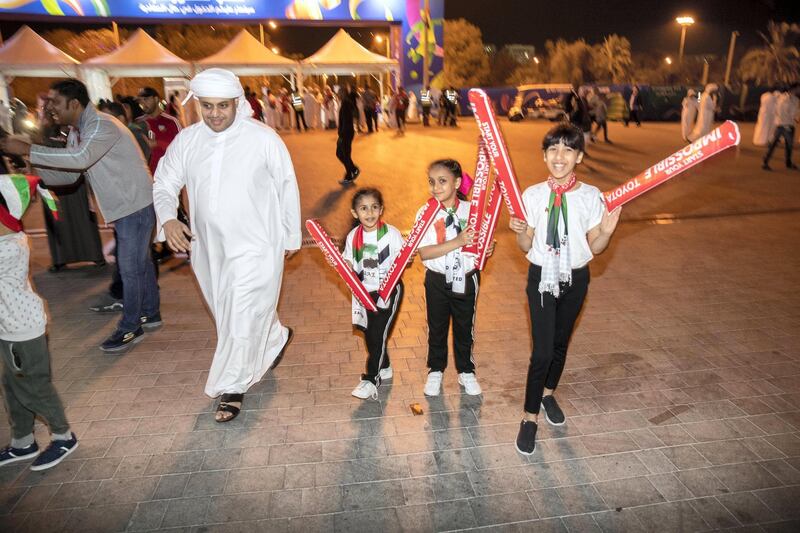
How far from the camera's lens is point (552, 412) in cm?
375

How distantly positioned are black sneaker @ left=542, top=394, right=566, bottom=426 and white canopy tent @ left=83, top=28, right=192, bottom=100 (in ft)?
65.6

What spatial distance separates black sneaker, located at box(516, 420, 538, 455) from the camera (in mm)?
3404

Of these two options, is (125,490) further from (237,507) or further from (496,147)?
(496,147)

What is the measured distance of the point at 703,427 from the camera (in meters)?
3.66

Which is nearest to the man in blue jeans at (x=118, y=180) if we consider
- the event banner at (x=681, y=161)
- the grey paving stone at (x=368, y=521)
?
the grey paving stone at (x=368, y=521)

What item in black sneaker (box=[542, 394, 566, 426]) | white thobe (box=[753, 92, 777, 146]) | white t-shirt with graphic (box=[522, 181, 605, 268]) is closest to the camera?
white t-shirt with graphic (box=[522, 181, 605, 268])

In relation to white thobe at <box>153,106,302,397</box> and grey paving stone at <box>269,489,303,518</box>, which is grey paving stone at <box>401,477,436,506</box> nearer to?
grey paving stone at <box>269,489,303,518</box>

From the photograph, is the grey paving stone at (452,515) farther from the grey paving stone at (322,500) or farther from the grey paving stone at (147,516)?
the grey paving stone at (147,516)

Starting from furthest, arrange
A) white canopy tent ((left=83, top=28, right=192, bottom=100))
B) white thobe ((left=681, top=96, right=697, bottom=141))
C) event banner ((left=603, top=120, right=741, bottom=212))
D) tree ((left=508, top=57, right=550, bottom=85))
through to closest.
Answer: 1. tree ((left=508, top=57, right=550, bottom=85))
2. white canopy tent ((left=83, top=28, right=192, bottom=100))
3. white thobe ((left=681, top=96, right=697, bottom=141))
4. event banner ((left=603, top=120, right=741, bottom=212))

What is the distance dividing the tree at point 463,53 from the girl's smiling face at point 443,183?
53.4 meters

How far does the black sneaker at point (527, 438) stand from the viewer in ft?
11.2

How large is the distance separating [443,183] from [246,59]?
65.8ft

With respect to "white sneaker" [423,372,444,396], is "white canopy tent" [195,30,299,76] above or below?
above

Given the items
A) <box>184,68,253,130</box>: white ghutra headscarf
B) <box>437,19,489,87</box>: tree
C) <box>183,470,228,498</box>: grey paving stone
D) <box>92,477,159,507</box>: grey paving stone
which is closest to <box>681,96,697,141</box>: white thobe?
<box>184,68,253,130</box>: white ghutra headscarf
